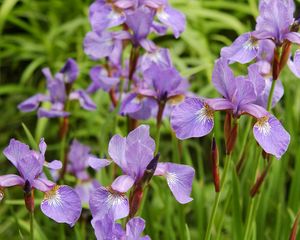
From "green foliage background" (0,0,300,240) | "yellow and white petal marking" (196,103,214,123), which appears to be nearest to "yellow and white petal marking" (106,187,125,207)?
"yellow and white petal marking" (196,103,214,123)

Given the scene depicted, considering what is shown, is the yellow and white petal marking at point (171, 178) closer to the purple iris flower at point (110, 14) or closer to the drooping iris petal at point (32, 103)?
the purple iris flower at point (110, 14)

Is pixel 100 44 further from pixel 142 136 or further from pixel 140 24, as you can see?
pixel 142 136

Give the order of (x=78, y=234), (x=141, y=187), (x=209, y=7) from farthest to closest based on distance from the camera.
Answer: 1. (x=209, y=7)
2. (x=78, y=234)
3. (x=141, y=187)

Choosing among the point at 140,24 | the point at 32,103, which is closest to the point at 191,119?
the point at 140,24

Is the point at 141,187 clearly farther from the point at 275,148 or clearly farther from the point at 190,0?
the point at 190,0

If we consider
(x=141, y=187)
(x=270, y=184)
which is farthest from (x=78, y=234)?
(x=270, y=184)

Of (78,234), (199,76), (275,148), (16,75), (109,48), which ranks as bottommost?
(16,75)
